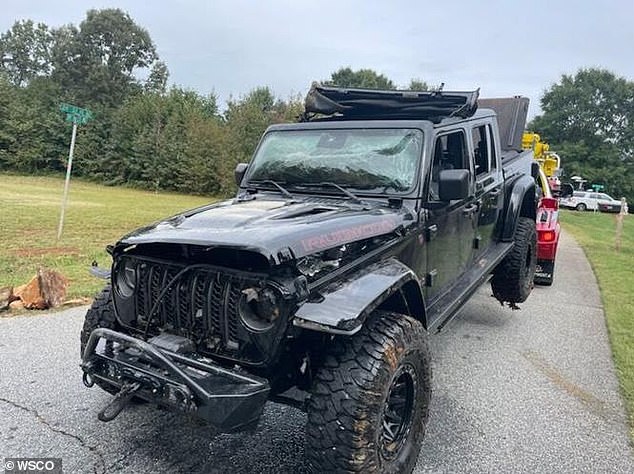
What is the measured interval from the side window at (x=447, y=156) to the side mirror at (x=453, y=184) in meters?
0.15

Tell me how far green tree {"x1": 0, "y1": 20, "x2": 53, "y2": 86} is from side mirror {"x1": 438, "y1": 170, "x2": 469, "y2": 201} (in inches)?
2435

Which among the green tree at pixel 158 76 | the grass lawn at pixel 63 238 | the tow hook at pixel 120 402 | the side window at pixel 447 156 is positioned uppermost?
the green tree at pixel 158 76

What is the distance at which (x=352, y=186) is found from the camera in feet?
11.6

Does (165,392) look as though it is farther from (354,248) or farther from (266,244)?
(354,248)

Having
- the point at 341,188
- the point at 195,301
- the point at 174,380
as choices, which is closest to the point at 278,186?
the point at 341,188

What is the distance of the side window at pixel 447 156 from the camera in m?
3.63

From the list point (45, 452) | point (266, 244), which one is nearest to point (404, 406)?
point (266, 244)

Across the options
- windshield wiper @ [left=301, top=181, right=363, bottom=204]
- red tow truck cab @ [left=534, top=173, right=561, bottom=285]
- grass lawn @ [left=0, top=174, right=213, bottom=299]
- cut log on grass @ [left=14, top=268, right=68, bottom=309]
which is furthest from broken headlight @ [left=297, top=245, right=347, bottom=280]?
red tow truck cab @ [left=534, top=173, right=561, bottom=285]

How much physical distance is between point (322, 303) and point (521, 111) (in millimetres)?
5611

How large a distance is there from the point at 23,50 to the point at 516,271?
63.4 metres

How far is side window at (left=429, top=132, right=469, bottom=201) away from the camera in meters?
3.63

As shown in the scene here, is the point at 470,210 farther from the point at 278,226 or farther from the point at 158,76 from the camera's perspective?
the point at 158,76

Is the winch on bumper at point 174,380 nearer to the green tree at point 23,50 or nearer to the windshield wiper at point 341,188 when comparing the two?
the windshield wiper at point 341,188

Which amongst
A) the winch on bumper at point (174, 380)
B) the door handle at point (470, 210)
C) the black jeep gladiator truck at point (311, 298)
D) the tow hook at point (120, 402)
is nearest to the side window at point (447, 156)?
the black jeep gladiator truck at point (311, 298)
